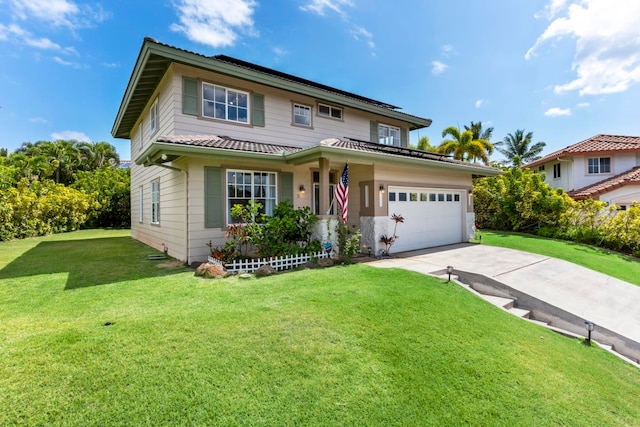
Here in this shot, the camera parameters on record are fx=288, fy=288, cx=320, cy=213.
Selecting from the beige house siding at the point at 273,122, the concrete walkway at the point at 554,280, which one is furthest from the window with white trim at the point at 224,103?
the concrete walkway at the point at 554,280

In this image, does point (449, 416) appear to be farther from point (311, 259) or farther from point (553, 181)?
point (553, 181)

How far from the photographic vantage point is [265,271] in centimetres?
670

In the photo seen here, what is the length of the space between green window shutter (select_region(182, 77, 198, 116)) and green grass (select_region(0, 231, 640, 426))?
5.43 meters

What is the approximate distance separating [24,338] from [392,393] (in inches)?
165

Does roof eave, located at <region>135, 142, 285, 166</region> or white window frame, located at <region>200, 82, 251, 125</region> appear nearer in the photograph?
roof eave, located at <region>135, 142, 285, 166</region>

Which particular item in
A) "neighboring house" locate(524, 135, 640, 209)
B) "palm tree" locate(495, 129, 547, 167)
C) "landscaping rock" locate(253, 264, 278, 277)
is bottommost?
"landscaping rock" locate(253, 264, 278, 277)

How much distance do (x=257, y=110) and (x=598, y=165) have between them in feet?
74.6

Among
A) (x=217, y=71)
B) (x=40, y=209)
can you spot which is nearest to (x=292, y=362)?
(x=217, y=71)

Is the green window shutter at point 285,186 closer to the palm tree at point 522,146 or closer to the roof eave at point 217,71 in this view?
the roof eave at point 217,71

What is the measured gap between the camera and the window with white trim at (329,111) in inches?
448

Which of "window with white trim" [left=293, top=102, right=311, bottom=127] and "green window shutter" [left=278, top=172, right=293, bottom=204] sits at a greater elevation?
"window with white trim" [left=293, top=102, right=311, bottom=127]

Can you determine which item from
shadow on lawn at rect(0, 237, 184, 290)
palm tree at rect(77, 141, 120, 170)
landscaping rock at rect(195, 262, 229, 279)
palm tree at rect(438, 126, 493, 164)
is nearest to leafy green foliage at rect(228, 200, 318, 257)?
landscaping rock at rect(195, 262, 229, 279)

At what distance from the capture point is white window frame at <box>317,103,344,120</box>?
11366mm

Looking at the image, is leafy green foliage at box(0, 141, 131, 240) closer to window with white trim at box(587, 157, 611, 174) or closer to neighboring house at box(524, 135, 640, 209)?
neighboring house at box(524, 135, 640, 209)
